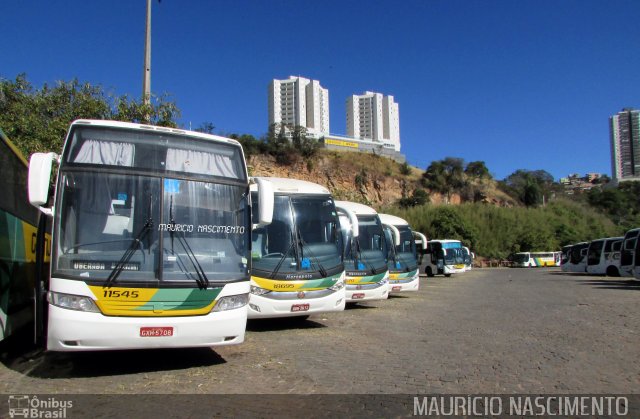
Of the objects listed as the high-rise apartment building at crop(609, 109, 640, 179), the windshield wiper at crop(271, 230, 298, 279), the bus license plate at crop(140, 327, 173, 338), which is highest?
the high-rise apartment building at crop(609, 109, 640, 179)

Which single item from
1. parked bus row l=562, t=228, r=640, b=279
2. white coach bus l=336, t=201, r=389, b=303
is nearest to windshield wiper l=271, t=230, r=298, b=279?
white coach bus l=336, t=201, r=389, b=303

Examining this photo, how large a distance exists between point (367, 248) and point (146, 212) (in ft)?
30.1

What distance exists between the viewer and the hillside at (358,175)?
81.9 metres

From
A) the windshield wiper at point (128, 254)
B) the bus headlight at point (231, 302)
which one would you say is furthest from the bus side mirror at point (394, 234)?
the windshield wiper at point (128, 254)

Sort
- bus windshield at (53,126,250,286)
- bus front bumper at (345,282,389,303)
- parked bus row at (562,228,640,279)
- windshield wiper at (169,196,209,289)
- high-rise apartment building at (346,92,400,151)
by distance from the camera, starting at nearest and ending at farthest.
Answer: bus windshield at (53,126,250,286), windshield wiper at (169,196,209,289), bus front bumper at (345,282,389,303), parked bus row at (562,228,640,279), high-rise apartment building at (346,92,400,151)

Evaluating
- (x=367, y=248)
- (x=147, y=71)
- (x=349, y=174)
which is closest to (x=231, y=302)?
(x=367, y=248)

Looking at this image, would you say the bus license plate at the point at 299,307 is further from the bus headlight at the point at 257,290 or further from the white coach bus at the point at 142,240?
the white coach bus at the point at 142,240

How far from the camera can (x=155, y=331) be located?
21.1 feet

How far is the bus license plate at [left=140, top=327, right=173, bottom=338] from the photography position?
20.9 feet

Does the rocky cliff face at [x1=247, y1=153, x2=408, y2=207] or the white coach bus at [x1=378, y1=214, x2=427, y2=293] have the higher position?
the rocky cliff face at [x1=247, y1=153, x2=408, y2=207]

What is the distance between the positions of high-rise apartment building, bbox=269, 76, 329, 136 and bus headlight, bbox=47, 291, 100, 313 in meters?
109

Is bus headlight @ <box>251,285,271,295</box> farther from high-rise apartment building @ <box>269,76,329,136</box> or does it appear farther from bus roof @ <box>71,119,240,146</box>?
high-rise apartment building @ <box>269,76,329,136</box>

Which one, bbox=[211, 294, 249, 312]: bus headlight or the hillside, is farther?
the hillside

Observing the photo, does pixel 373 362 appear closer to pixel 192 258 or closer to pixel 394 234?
pixel 192 258
